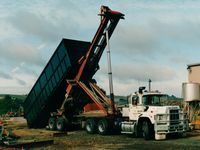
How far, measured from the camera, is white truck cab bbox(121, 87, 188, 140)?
19609mm

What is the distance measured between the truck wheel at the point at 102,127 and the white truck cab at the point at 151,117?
1.40 metres

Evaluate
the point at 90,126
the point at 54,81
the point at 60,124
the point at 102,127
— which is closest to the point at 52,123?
the point at 60,124

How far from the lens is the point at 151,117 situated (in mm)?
19828

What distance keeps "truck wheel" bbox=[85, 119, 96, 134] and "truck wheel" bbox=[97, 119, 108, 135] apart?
43cm

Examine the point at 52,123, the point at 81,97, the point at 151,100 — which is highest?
the point at 81,97

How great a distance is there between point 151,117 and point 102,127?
4.23 metres

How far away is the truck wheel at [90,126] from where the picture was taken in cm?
2369

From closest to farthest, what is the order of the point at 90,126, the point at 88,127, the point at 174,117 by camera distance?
the point at 174,117 → the point at 90,126 → the point at 88,127

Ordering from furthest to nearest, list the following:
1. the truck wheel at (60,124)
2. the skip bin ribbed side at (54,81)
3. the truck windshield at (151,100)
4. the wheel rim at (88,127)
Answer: the truck wheel at (60,124), the skip bin ribbed side at (54,81), the wheel rim at (88,127), the truck windshield at (151,100)

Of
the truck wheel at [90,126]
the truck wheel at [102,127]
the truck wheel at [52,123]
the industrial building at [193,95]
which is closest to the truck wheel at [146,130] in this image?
the truck wheel at [102,127]

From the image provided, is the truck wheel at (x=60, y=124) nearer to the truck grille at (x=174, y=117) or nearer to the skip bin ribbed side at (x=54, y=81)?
the skip bin ribbed side at (x=54, y=81)

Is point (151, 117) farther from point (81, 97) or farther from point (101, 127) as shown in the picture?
point (81, 97)

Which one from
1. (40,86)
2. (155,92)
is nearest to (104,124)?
(155,92)

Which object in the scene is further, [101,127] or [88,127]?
[88,127]
